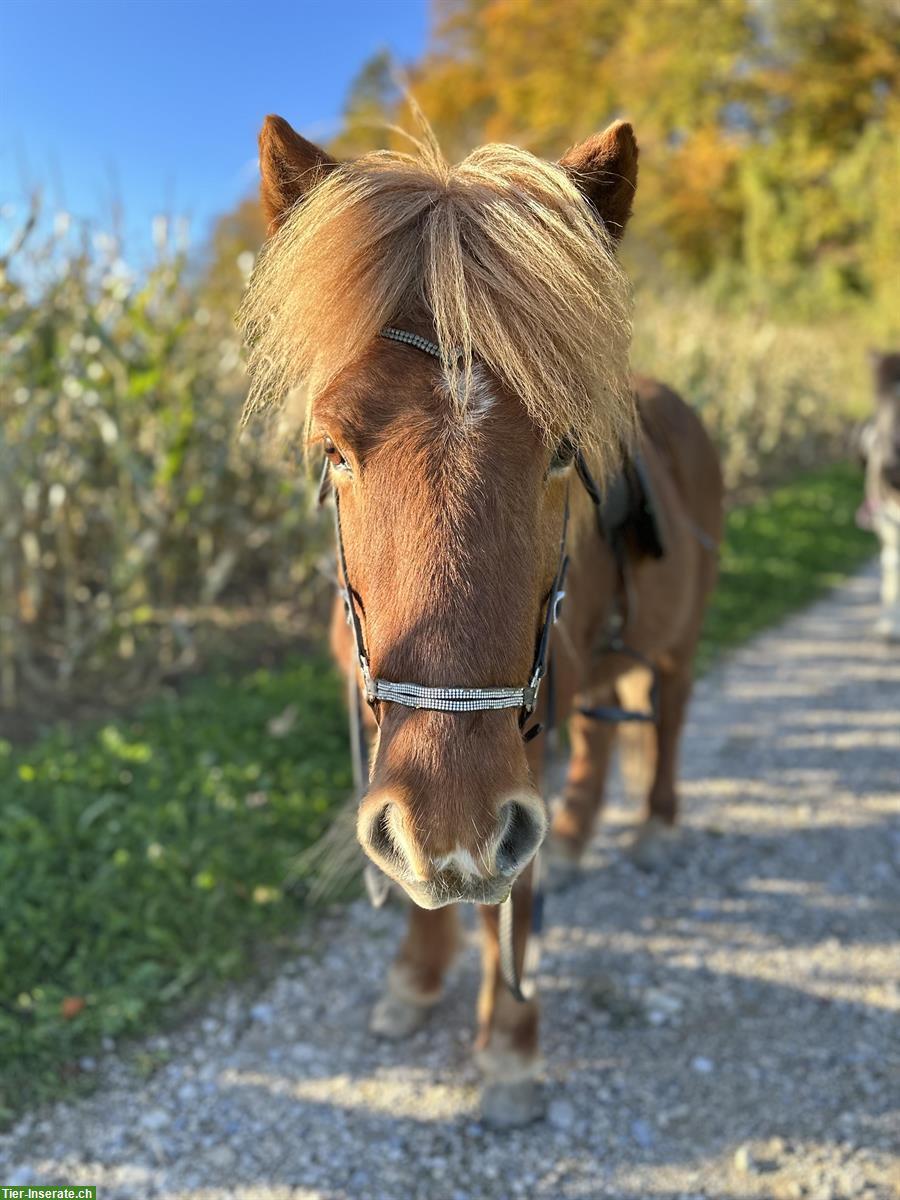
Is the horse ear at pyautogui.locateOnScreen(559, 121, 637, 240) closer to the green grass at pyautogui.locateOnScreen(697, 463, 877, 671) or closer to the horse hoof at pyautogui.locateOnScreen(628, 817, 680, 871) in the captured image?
the horse hoof at pyautogui.locateOnScreen(628, 817, 680, 871)

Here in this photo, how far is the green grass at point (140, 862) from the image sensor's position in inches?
104

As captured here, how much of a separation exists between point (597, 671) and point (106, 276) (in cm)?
379

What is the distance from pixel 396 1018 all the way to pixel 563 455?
2.08 metres

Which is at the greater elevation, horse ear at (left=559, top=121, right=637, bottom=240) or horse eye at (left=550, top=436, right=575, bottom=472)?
horse ear at (left=559, top=121, right=637, bottom=240)

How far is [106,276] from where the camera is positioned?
4707mm

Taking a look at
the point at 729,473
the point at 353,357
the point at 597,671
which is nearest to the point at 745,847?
the point at 597,671

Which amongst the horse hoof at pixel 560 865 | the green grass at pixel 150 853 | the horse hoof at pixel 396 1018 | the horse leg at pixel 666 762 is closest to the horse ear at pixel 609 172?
the horse leg at pixel 666 762

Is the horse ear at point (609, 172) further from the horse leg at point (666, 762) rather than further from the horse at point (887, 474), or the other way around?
the horse at point (887, 474)

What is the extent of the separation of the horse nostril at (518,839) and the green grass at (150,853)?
6.30ft

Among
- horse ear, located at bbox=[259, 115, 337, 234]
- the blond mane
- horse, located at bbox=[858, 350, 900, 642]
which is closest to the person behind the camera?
the blond mane

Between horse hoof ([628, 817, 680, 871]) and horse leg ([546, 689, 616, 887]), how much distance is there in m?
0.25

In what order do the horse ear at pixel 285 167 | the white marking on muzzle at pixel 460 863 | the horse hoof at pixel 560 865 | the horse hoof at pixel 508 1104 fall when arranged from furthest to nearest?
the horse hoof at pixel 560 865 < the horse hoof at pixel 508 1104 < the horse ear at pixel 285 167 < the white marking on muzzle at pixel 460 863

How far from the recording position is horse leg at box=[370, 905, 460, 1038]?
8.90ft

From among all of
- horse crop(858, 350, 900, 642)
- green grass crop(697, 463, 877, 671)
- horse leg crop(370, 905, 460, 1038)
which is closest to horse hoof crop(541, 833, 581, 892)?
horse leg crop(370, 905, 460, 1038)
